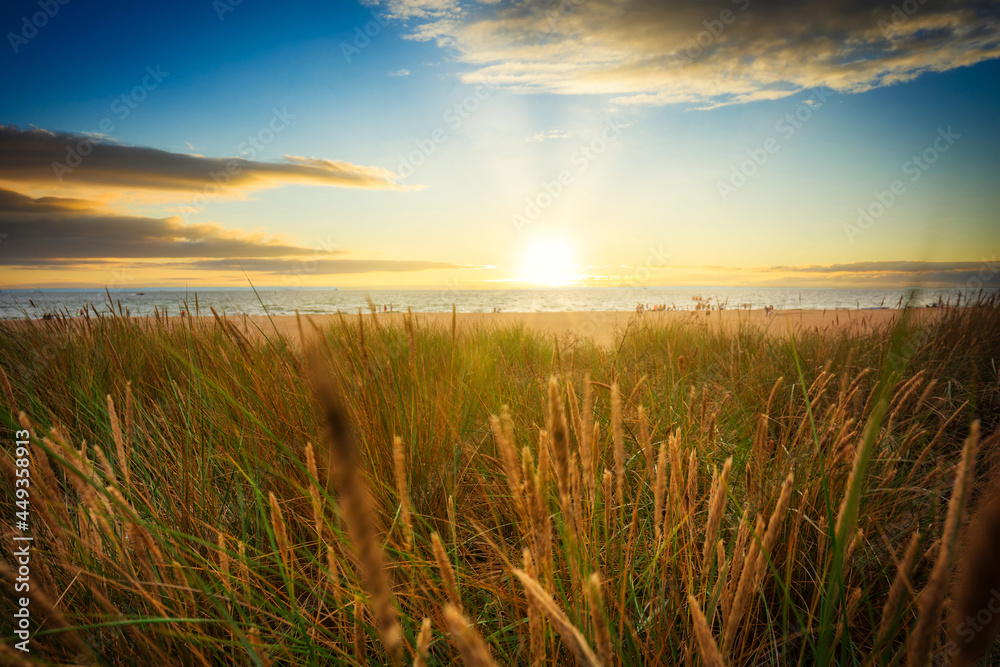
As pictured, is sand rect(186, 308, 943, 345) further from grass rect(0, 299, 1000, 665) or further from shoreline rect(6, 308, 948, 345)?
grass rect(0, 299, 1000, 665)

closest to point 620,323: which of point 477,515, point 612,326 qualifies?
point 612,326

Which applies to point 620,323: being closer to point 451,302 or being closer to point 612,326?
point 612,326

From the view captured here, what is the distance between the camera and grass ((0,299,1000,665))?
0.70 meters

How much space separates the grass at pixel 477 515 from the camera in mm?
695

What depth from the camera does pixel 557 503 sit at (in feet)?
4.87

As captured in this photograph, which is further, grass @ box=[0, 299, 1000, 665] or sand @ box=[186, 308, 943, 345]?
sand @ box=[186, 308, 943, 345]

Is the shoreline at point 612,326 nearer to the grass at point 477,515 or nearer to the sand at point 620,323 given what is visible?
the sand at point 620,323

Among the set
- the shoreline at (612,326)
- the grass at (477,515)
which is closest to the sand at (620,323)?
the shoreline at (612,326)

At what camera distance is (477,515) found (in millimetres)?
1854

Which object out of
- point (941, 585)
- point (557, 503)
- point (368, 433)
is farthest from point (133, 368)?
point (941, 585)

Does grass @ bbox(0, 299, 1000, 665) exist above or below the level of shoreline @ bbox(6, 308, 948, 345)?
below

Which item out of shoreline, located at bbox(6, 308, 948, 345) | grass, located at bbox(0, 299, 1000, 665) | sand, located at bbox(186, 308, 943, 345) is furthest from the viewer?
sand, located at bbox(186, 308, 943, 345)

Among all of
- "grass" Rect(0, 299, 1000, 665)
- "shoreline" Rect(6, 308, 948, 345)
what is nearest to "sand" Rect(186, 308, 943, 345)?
"shoreline" Rect(6, 308, 948, 345)

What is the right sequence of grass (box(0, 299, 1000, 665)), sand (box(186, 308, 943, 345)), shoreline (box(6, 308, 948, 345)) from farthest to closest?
sand (box(186, 308, 943, 345)) → shoreline (box(6, 308, 948, 345)) → grass (box(0, 299, 1000, 665))
